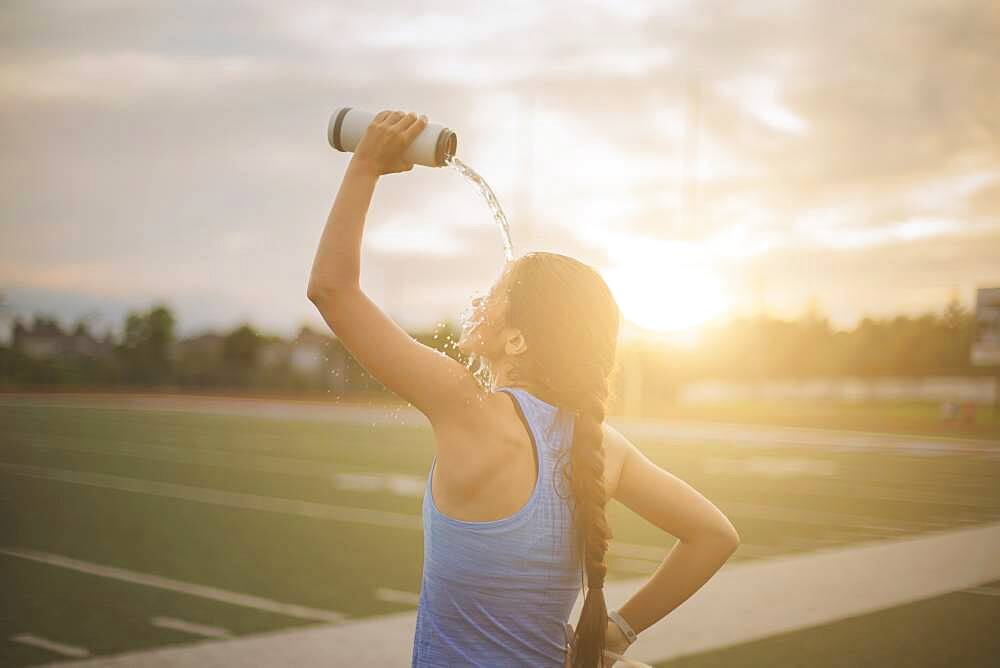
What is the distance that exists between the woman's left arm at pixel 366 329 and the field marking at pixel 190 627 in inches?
219

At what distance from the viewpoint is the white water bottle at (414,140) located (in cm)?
190

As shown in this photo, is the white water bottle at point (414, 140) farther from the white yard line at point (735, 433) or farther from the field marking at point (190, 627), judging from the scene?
the white yard line at point (735, 433)

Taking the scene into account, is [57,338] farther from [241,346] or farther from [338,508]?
[338,508]

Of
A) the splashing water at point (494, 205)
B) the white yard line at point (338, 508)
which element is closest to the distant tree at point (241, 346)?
the white yard line at point (338, 508)

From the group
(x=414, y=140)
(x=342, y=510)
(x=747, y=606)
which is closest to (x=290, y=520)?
(x=342, y=510)

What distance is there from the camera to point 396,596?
830 cm

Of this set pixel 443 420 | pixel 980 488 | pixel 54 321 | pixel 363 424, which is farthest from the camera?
pixel 54 321

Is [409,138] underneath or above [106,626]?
above

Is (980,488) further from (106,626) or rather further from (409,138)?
(409,138)

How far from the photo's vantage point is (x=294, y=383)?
6531 centimetres

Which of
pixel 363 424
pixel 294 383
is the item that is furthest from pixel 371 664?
pixel 294 383

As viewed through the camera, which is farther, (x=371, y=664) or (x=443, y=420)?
(x=371, y=664)

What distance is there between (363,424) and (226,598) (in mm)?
28816

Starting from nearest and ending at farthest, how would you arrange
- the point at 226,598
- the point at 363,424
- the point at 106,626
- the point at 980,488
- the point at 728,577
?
the point at 106,626 < the point at 226,598 < the point at 728,577 < the point at 980,488 < the point at 363,424
